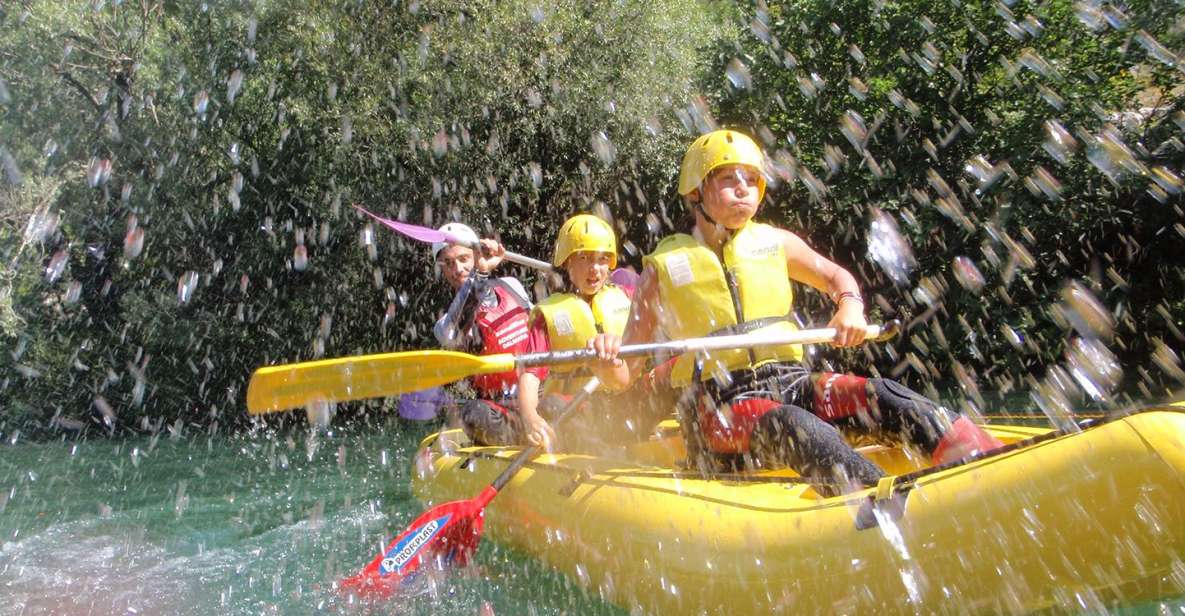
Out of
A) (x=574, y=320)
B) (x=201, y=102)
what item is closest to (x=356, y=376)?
(x=574, y=320)

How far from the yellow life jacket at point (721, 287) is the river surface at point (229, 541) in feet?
3.83

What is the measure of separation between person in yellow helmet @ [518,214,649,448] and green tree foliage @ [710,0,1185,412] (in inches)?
214

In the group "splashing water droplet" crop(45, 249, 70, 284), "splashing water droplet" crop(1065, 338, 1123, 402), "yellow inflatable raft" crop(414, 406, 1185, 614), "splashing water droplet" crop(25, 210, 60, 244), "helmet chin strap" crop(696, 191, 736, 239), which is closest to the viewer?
"yellow inflatable raft" crop(414, 406, 1185, 614)

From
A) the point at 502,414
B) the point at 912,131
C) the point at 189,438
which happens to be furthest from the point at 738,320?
the point at 189,438

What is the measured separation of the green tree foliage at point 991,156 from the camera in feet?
29.1

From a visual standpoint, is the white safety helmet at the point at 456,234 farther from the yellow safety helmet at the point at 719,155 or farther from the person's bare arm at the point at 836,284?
the person's bare arm at the point at 836,284

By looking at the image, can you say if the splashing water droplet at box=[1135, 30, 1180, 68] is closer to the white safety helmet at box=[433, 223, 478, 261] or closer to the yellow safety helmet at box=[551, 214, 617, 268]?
the yellow safety helmet at box=[551, 214, 617, 268]

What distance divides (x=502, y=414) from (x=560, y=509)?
1718mm

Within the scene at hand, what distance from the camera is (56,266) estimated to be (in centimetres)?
1471

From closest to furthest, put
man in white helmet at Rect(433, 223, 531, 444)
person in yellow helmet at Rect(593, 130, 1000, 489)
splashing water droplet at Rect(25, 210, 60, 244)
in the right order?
person in yellow helmet at Rect(593, 130, 1000, 489), man in white helmet at Rect(433, 223, 531, 444), splashing water droplet at Rect(25, 210, 60, 244)

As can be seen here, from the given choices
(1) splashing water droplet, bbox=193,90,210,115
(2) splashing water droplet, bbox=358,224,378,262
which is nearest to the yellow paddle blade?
(2) splashing water droplet, bbox=358,224,378,262

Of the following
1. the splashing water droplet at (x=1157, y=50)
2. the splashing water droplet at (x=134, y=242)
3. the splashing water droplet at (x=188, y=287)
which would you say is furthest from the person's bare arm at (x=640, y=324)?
the splashing water droplet at (x=134, y=242)

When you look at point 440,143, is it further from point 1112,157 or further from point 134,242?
point 1112,157

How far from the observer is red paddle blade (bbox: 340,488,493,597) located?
4324 mm
